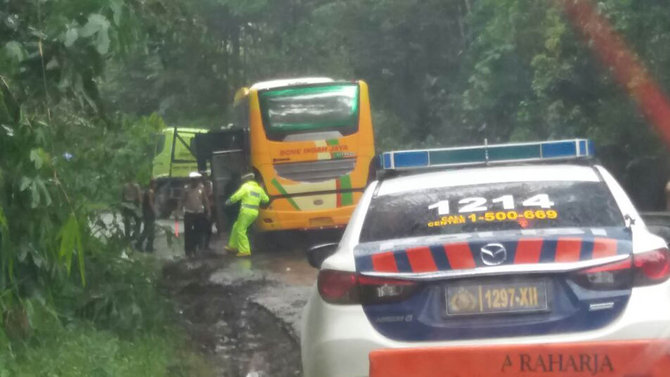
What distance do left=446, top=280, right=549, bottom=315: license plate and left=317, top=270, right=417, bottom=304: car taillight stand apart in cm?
20

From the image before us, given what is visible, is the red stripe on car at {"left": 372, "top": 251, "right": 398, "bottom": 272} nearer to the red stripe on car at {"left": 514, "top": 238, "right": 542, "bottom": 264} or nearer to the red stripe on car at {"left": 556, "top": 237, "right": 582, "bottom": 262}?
the red stripe on car at {"left": 514, "top": 238, "right": 542, "bottom": 264}

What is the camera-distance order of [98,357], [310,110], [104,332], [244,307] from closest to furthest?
1. [98,357]
2. [104,332]
3. [244,307]
4. [310,110]

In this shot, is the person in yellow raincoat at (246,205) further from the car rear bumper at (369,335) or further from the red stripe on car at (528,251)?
the red stripe on car at (528,251)

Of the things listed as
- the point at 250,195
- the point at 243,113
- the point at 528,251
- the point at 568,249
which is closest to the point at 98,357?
the point at 528,251

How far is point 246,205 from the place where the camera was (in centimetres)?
2075

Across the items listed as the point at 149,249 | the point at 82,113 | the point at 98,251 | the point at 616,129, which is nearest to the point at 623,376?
the point at 82,113

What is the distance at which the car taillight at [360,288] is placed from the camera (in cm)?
577

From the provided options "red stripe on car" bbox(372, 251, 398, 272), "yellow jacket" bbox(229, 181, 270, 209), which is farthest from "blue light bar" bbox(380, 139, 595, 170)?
"yellow jacket" bbox(229, 181, 270, 209)

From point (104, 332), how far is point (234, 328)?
234 centimetres

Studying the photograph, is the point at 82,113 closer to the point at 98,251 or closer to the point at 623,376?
the point at 98,251

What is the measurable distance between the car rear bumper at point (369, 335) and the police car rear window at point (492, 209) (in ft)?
1.65

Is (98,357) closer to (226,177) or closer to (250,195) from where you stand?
(250,195)

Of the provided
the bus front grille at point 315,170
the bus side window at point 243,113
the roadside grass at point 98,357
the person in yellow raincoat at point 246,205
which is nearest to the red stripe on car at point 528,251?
the roadside grass at point 98,357

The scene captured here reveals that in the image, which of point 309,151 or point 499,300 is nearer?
point 499,300
